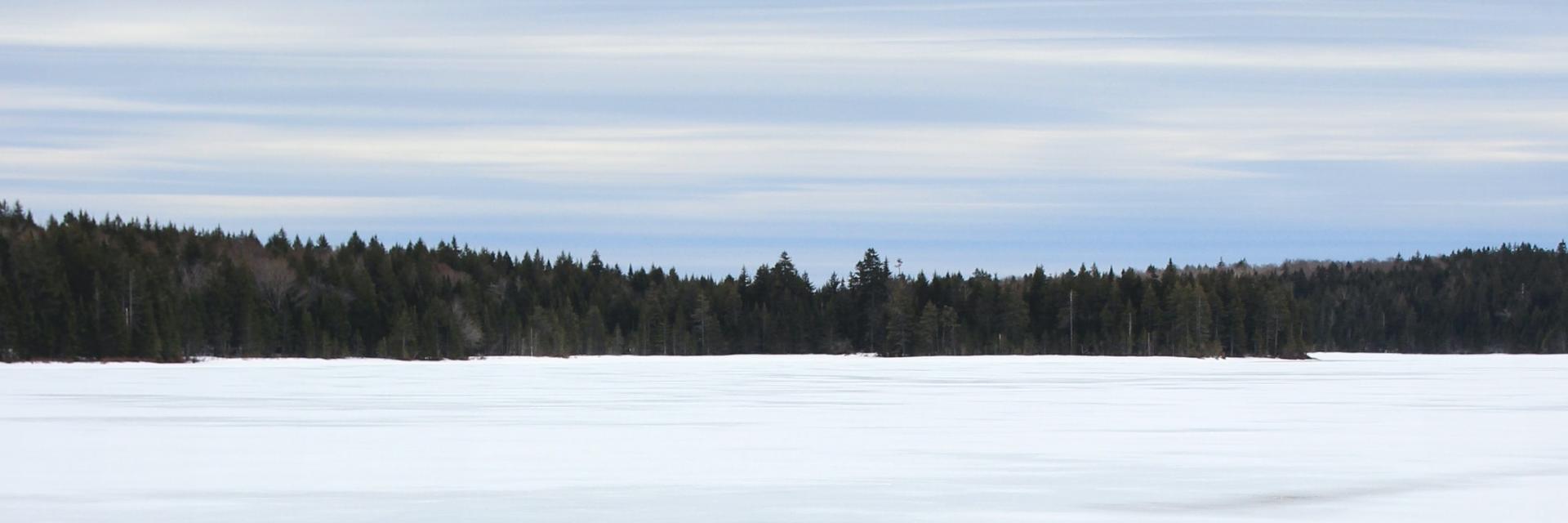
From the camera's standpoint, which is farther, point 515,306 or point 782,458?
point 515,306

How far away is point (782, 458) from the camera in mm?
24188

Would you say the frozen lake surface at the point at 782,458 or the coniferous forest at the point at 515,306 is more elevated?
the coniferous forest at the point at 515,306

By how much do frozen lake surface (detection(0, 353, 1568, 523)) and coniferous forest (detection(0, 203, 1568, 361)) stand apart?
68.1 meters

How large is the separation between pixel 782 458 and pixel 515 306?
143 meters

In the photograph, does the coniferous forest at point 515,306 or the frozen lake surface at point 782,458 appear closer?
the frozen lake surface at point 782,458

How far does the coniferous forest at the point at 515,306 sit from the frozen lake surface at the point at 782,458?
68063mm

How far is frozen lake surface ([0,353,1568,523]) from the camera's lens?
59.4 feet

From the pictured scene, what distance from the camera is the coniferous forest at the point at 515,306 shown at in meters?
110

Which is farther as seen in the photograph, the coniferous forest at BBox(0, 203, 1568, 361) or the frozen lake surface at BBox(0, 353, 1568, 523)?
the coniferous forest at BBox(0, 203, 1568, 361)

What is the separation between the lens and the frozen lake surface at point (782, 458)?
1811 centimetres

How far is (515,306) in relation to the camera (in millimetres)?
165250

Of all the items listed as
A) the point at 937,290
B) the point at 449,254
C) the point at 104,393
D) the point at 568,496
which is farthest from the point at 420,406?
the point at 449,254

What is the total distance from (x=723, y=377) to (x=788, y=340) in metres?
99.8

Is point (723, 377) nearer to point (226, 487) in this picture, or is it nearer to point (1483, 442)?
point (1483, 442)
